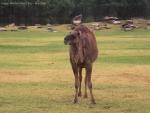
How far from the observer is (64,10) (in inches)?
3123

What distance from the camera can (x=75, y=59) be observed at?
1274 cm

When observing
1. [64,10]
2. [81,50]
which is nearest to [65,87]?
[81,50]

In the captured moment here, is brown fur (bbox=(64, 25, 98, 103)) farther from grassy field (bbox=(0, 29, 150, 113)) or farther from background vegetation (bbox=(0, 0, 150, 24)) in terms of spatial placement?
background vegetation (bbox=(0, 0, 150, 24))

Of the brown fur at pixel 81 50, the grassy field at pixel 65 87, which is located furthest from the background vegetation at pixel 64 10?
the brown fur at pixel 81 50

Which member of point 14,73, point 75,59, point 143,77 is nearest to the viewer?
point 75,59

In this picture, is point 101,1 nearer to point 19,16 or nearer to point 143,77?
point 19,16

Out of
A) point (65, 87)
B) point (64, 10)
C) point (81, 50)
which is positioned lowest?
point (64, 10)

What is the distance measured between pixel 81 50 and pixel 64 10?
6699 cm

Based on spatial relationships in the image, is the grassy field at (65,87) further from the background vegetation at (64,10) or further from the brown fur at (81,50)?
the background vegetation at (64,10)

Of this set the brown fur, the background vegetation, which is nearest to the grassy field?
the brown fur

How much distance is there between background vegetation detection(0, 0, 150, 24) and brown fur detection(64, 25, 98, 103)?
211 feet

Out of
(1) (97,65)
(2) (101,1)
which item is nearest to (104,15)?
(2) (101,1)

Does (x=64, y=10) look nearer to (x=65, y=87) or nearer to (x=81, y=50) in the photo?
(x=65, y=87)

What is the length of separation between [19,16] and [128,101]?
66.3 m
